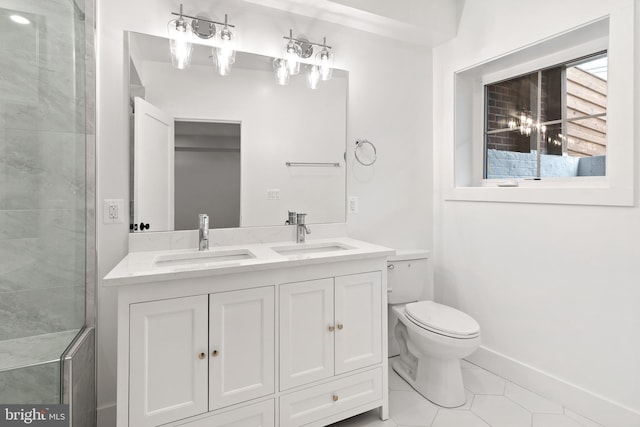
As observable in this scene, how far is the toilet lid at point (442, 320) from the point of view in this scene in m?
1.81

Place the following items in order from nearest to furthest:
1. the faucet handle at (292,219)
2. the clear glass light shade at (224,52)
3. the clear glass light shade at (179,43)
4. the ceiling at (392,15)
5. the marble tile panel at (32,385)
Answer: the marble tile panel at (32,385) → the clear glass light shade at (179,43) → the clear glass light shade at (224,52) → the ceiling at (392,15) → the faucet handle at (292,219)

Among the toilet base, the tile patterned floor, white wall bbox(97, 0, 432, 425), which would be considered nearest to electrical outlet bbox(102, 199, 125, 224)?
white wall bbox(97, 0, 432, 425)

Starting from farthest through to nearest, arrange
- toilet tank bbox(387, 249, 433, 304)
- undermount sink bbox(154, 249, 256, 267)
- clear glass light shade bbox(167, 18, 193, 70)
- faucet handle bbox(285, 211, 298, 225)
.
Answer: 1. toilet tank bbox(387, 249, 433, 304)
2. faucet handle bbox(285, 211, 298, 225)
3. clear glass light shade bbox(167, 18, 193, 70)
4. undermount sink bbox(154, 249, 256, 267)

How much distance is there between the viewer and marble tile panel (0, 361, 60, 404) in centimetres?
121

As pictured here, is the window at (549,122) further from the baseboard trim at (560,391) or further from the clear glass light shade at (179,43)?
the clear glass light shade at (179,43)

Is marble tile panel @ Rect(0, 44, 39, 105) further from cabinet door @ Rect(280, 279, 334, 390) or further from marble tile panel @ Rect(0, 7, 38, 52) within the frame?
cabinet door @ Rect(280, 279, 334, 390)

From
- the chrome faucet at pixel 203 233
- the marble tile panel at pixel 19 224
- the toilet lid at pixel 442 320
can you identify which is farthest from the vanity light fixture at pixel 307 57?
the toilet lid at pixel 442 320

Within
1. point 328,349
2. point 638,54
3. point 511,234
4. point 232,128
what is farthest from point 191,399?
point 638,54

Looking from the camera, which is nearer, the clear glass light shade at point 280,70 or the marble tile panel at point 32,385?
the marble tile panel at point 32,385

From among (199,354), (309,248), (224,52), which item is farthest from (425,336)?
(224,52)

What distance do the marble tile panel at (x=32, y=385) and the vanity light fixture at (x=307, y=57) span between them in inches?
71.3

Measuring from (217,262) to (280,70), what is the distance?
123 centimetres

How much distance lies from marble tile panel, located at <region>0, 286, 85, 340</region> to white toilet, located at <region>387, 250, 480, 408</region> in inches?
68.8

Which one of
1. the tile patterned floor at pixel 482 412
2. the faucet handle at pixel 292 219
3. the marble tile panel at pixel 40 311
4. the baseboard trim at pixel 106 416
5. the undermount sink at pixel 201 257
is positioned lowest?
the tile patterned floor at pixel 482 412
